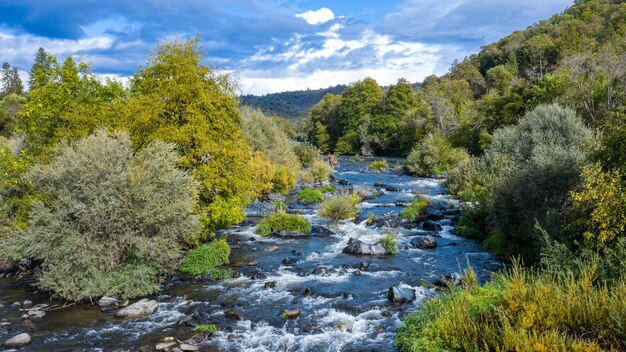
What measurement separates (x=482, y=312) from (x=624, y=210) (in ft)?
16.6

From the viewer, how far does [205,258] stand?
73.1 feet

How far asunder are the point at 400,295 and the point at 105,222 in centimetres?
1261

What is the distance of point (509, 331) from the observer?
9562mm

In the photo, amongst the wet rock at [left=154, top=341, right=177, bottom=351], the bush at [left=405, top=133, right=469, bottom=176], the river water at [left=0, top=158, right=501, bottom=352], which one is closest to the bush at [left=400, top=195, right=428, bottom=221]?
the river water at [left=0, top=158, right=501, bottom=352]

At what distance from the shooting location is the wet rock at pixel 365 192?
41003mm

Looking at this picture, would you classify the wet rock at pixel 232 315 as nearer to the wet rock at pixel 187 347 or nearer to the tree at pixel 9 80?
the wet rock at pixel 187 347

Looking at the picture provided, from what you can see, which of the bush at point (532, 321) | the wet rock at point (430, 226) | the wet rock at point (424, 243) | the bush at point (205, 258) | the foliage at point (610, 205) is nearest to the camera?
the bush at point (532, 321)

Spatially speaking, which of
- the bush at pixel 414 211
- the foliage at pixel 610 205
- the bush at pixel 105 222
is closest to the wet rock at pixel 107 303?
the bush at pixel 105 222

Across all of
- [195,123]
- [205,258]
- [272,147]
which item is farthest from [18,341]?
[272,147]

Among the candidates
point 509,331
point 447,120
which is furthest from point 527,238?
point 447,120

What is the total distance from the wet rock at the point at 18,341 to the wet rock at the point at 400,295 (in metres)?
13.1

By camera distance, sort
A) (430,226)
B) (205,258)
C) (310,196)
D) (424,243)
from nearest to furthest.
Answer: (205,258) < (424,243) < (430,226) < (310,196)

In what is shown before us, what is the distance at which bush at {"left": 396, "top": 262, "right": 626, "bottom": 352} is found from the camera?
920 centimetres

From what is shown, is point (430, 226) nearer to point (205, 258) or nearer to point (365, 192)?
point (365, 192)
